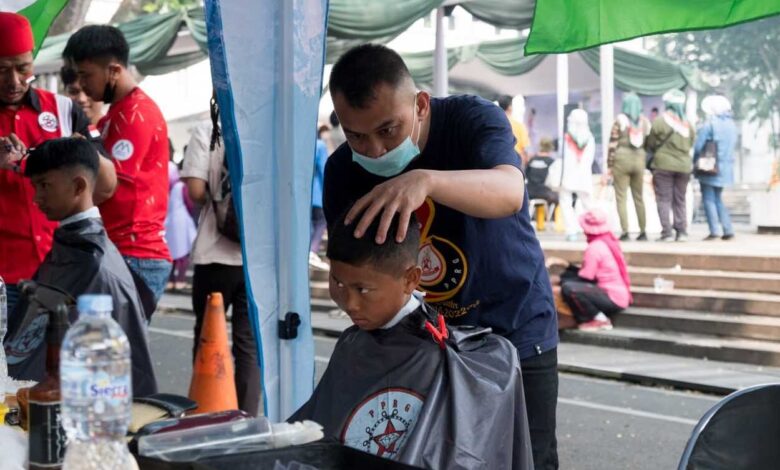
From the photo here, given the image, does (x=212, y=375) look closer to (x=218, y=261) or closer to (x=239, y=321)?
(x=239, y=321)

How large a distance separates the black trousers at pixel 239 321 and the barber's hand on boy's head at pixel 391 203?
9.98 feet

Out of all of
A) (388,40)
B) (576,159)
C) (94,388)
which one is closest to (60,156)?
(94,388)

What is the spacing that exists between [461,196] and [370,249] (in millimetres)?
243

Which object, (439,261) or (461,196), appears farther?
(439,261)

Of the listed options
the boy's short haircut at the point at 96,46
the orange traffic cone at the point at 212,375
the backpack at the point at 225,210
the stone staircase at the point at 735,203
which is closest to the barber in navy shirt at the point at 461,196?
the boy's short haircut at the point at 96,46

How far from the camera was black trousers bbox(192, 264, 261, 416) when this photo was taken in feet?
Result: 17.4

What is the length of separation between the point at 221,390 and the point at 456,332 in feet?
11.8

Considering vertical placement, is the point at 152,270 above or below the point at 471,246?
below

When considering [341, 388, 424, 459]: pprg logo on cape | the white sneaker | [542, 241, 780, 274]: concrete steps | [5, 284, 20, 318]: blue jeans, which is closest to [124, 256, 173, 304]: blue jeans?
[5, 284, 20, 318]: blue jeans

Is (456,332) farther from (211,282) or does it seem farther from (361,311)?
(211,282)

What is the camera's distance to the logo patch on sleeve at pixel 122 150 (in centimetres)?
445

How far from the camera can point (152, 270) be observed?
4.59m

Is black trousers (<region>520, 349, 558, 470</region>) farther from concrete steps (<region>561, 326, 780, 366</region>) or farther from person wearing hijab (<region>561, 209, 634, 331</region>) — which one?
person wearing hijab (<region>561, 209, 634, 331</region>)

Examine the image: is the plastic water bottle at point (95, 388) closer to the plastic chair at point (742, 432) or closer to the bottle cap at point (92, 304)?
the bottle cap at point (92, 304)
